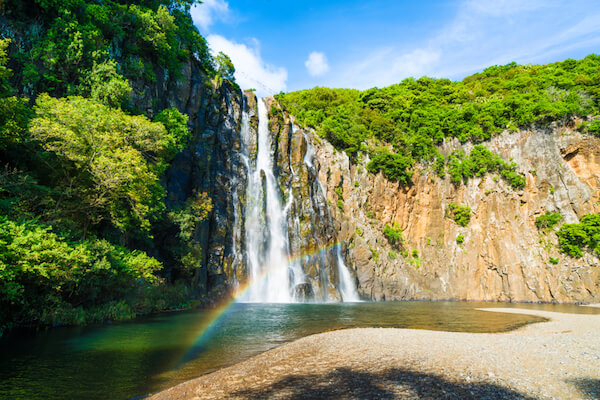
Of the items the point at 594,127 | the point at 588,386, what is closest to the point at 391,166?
the point at 594,127

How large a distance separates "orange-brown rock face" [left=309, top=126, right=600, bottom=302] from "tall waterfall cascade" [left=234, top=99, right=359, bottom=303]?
6433mm

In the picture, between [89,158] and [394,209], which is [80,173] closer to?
[89,158]

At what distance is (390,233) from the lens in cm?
4141

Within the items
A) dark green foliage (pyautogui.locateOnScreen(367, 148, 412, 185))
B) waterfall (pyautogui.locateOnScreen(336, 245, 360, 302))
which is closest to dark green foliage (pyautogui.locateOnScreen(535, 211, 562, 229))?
dark green foliage (pyautogui.locateOnScreen(367, 148, 412, 185))

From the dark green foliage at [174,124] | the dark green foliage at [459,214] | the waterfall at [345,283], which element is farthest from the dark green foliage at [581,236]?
the dark green foliage at [174,124]

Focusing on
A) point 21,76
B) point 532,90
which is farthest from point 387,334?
point 532,90

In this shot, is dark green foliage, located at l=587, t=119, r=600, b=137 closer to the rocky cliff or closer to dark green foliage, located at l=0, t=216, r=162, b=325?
the rocky cliff

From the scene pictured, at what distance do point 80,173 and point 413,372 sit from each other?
15905mm

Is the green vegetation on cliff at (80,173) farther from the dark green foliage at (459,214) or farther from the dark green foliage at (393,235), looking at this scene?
the dark green foliage at (459,214)

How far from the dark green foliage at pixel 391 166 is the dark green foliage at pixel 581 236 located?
62.8ft

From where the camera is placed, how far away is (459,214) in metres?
43.2

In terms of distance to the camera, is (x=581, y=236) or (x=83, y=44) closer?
(x=83, y=44)

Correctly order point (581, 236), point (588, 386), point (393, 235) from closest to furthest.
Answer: point (588, 386), point (581, 236), point (393, 235)

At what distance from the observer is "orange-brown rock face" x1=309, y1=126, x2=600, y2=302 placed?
3781 cm
